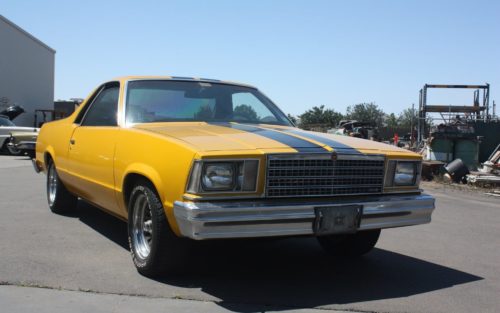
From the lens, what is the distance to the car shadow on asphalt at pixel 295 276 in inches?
149

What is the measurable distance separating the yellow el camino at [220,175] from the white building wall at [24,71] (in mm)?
28820

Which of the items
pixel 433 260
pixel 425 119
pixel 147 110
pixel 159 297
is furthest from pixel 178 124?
pixel 425 119

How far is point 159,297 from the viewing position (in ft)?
12.1

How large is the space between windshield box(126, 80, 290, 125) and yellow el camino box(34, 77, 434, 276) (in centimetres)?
1

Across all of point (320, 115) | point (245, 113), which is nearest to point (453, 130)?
point (245, 113)

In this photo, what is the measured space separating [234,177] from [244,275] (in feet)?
3.50

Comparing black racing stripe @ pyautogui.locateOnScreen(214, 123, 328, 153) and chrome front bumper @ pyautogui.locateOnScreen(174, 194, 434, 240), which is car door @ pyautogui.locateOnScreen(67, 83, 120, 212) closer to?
black racing stripe @ pyautogui.locateOnScreen(214, 123, 328, 153)

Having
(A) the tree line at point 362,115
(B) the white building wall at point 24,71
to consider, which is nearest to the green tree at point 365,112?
(A) the tree line at point 362,115

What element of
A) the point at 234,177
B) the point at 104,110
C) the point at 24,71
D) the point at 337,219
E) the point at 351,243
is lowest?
the point at 351,243

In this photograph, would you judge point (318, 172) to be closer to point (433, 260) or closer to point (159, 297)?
point (159, 297)

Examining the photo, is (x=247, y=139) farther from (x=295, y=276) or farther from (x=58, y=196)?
(x=58, y=196)

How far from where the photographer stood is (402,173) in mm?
4391

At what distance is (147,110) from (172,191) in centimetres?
150

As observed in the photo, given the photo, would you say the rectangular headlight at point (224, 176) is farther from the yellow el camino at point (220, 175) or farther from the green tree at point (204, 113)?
the green tree at point (204, 113)
